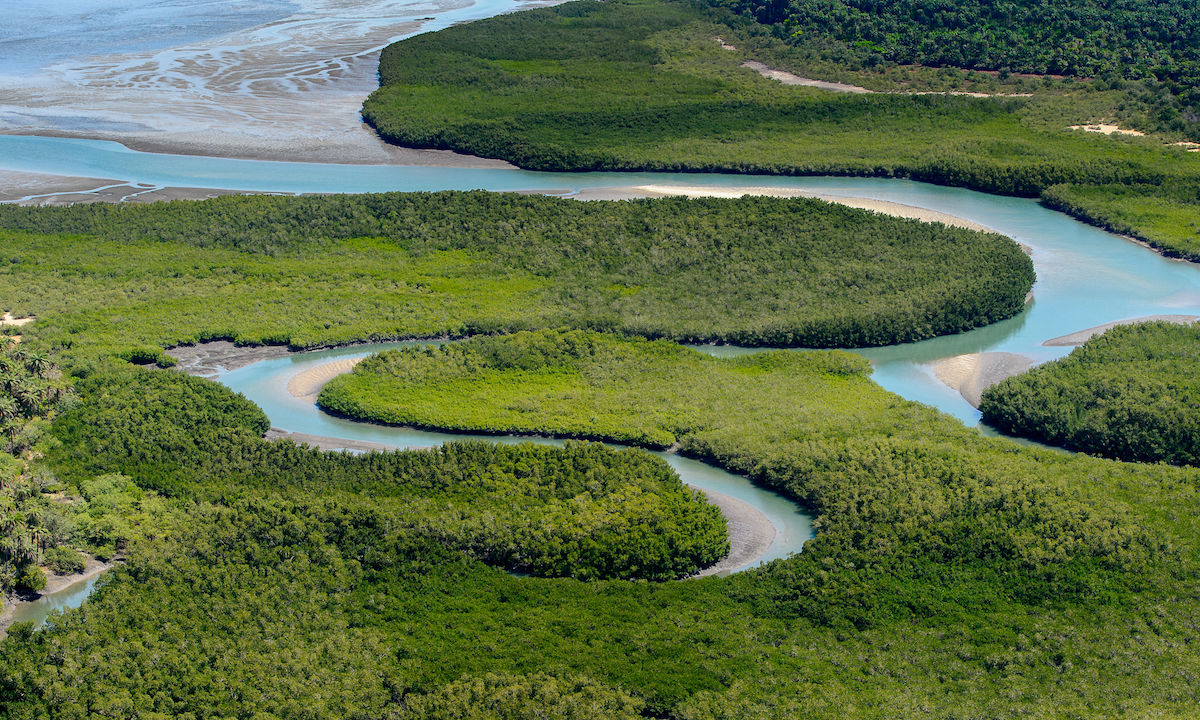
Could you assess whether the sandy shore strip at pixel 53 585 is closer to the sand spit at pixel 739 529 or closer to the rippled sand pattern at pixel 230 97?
the sand spit at pixel 739 529

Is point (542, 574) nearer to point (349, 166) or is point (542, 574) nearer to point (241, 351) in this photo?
point (241, 351)

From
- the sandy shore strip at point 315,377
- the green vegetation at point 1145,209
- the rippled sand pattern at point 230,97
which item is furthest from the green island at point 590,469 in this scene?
the rippled sand pattern at point 230,97

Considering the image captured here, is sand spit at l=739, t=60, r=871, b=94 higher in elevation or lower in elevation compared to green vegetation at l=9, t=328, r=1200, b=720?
higher

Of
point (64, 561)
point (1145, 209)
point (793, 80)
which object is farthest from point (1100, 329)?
point (793, 80)

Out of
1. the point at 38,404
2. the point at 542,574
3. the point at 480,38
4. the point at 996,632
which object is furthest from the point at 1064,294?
the point at 480,38

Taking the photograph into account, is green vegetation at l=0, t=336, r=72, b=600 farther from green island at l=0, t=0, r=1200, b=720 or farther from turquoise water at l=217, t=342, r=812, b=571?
turquoise water at l=217, t=342, r=812, b=571

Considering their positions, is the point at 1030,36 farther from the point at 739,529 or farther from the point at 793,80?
the point at 739,529

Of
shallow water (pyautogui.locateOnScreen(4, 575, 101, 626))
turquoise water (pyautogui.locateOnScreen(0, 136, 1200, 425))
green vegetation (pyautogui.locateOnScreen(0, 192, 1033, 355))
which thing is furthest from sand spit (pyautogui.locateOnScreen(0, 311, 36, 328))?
turquoise water (pyautogui.locateOnScreen(0, 136, 1200, 425))

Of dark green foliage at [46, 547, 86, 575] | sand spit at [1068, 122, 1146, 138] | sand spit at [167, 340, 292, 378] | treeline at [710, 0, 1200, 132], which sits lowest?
dark green foliage at [46, 547, 86, 575]
